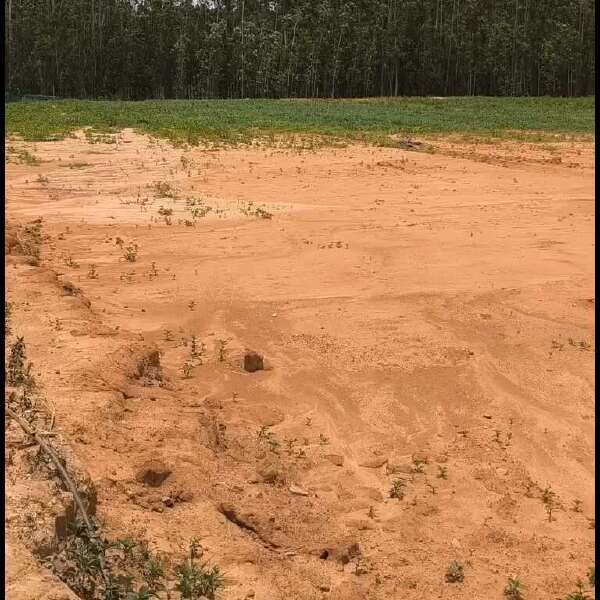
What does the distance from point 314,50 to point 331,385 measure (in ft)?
179

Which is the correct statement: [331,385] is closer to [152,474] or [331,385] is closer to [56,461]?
[152,474]

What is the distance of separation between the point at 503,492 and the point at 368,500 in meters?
0.73

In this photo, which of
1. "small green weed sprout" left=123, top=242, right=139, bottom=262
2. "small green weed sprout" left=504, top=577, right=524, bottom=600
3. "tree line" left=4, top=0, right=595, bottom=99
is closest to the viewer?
"small green weed sprout" left=504, top=577, right=524, bottom=600

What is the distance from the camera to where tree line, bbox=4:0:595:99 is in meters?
56.2

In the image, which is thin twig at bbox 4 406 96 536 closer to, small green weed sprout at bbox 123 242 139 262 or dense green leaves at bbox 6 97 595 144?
small green weed sprout at bbox 123 242 139 262

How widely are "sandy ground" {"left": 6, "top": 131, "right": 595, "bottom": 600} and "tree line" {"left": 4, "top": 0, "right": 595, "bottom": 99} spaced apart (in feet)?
161

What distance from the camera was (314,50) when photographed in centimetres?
5597

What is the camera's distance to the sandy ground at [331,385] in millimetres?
3361

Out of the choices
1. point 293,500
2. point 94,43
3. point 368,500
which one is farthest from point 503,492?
point 94,43

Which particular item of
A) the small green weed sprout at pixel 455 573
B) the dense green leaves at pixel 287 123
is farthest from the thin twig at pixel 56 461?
the dense green leaves at pixel 287 123

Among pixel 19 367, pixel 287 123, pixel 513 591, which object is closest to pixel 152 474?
pixel 19 367

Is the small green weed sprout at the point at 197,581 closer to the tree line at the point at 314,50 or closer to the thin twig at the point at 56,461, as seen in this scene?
the thin twig at the point at 56,461

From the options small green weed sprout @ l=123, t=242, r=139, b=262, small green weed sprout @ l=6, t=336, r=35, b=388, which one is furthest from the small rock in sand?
small green weed sprout @ l=123, t=242, r=139, b=262

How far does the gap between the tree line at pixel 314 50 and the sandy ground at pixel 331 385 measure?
4895 centimetres
